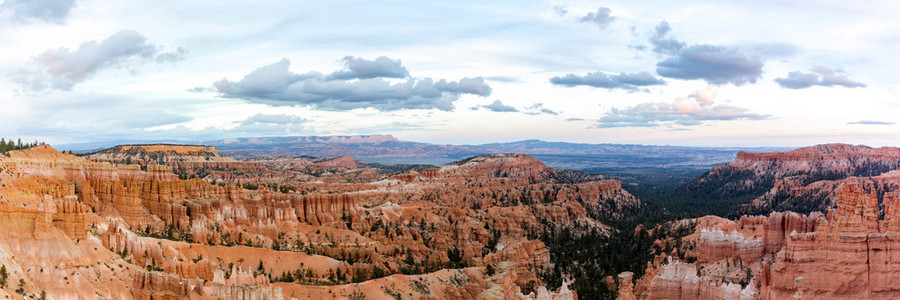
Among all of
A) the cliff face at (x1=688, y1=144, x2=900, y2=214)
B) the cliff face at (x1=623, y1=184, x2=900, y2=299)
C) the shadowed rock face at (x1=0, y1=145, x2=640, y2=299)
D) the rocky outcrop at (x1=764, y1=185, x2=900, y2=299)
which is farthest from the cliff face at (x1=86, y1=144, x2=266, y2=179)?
the rocky outcrop at (x1=764, y1=185, x2=900, y2=299)

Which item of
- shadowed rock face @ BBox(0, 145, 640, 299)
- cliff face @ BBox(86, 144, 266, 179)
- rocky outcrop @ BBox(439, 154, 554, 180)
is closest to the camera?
shadowed rock face @ BBox(0, 145, 640, 299)

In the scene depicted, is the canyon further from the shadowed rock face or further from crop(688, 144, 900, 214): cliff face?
crop(688, 144, 900, 214): cliff face

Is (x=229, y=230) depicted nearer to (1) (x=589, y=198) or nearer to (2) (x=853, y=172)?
(1) (x=589, y=198)

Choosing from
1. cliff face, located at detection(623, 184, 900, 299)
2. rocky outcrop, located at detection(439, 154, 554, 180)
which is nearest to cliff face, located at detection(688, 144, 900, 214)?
rocky outcrop, located at detection(439, 154, 554, 180)

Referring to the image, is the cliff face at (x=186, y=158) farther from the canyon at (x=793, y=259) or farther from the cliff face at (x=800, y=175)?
the cliff face at (x=800, y=175)

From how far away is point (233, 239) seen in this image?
61.6 metres

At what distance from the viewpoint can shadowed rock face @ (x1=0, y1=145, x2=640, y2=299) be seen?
3462 centimetres

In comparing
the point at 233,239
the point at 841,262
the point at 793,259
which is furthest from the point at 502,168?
the point at 841,262

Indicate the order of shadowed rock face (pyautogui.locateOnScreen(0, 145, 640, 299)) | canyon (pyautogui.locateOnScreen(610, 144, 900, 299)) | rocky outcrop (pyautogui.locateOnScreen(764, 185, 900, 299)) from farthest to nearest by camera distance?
canyon (pyautogui.locateOnScreen(610, 144, 900, 299)) < rocky outcrop (pyautogui.locateOnScreen(764, 185, 900, 299)) < shadowed rock face (pyautogui.locateOnScreen(0, 145, 640, 299))

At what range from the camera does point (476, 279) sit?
58.7m

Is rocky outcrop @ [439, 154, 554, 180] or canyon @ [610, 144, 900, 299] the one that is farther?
rocky outcrop @ [439, 154, 554, 180]

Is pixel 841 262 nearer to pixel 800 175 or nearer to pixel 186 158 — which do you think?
pixel 800 175

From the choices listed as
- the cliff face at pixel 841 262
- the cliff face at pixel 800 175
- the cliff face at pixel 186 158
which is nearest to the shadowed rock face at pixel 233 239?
the cliff face at pixel 841 262

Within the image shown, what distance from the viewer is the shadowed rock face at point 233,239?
114 ft
